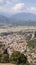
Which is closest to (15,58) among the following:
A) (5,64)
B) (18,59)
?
(18,59)

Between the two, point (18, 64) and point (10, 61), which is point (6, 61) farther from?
point (18, 64)

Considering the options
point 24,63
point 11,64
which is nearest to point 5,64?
point 11,64

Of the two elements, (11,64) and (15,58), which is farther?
(15,58)

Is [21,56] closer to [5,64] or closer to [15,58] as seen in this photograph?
[15,58]

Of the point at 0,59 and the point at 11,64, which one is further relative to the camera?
the point at 0,59

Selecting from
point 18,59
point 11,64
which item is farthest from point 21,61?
point 11,64

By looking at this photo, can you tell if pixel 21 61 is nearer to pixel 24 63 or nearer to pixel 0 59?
pixel 24 63

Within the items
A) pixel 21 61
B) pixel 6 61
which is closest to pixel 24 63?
pixel 21 61
